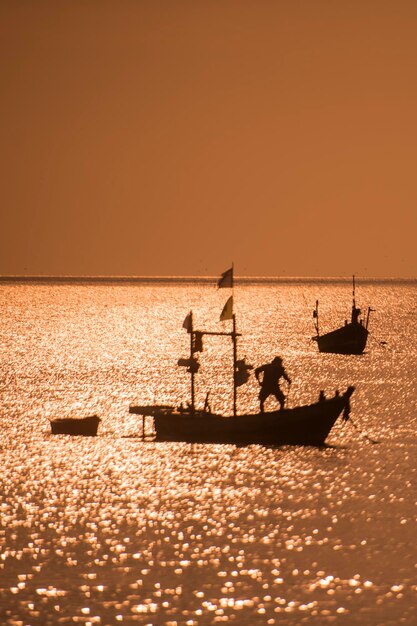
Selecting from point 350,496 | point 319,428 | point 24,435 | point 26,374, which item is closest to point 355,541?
point 350,496

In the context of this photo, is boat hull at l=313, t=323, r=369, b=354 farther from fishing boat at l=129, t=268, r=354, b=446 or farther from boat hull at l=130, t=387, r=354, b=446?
boat hull at l=130, t=387, r=354, b=446

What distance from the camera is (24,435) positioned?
48562 millimetres

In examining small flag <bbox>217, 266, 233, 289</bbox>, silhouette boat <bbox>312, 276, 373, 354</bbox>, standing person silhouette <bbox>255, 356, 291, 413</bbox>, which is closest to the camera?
small flag <bbox>217, 266, 233, 289</bbox>

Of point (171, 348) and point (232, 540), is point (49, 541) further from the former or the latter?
point (171, 348)

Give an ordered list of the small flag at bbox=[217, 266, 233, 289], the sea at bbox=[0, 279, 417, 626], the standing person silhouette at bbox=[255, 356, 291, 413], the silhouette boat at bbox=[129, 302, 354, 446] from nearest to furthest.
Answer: the sea at bbox=[0, 279, 417, 626] → the small flag at bbox=[217, 266, 233, 289] → the silhouette boat at bbox=[129, 302, 354, 446] → the standing person silhouette at bbox=[255, 356, 291, 413]

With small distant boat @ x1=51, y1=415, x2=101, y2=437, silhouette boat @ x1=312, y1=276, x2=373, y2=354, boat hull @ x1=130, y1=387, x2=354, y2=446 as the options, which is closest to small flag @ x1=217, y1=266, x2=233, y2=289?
boat hull @ x1=130, y1=387, x2=354, y2=446

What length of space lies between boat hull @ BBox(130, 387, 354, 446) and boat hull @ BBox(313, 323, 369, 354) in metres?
57.2

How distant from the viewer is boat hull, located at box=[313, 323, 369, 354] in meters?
101

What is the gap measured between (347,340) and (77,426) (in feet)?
184

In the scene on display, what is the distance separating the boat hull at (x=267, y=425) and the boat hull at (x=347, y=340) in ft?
188

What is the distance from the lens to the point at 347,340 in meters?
102

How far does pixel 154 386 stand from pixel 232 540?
43.7m

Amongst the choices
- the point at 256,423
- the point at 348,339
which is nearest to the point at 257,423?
the point at 256,423

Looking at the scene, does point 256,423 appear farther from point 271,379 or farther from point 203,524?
point 203,524
